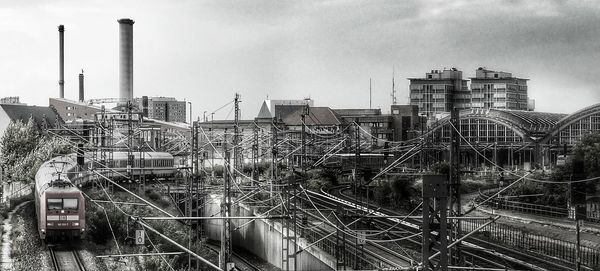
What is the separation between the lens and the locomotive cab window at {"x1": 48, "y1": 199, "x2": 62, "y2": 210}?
24.6 m

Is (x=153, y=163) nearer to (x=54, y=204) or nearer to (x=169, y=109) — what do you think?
(x=54, y=204)

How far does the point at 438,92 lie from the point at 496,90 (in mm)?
6432

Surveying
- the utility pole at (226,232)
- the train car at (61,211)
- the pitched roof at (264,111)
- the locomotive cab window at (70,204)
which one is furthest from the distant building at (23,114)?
the utility pole at (226,232)

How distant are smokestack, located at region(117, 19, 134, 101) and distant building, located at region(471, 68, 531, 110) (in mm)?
39333

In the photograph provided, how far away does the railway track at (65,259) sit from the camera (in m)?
21.1

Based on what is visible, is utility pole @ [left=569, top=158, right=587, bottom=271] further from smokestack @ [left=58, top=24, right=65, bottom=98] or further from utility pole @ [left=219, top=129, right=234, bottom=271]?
smokestack @ [left=58, top=24, right=65, bottom=98]

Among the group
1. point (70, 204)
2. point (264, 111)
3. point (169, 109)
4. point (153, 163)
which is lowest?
point (70, 204)

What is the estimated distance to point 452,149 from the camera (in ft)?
52.6

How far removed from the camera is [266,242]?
3127 centimetres

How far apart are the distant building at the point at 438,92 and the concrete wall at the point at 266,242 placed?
4909 cm

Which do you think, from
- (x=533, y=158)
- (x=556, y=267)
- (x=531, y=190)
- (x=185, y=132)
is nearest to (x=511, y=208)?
(x=531, y=190)

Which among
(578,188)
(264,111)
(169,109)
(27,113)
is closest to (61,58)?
(27,113)

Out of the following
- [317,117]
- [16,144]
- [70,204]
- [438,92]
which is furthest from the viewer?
[438,92]

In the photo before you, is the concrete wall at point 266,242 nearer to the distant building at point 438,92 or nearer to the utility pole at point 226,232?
the utility pole at point 226,232
